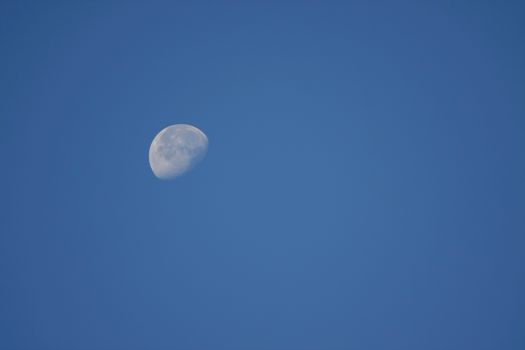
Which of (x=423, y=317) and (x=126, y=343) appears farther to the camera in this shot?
(x=126, y=343)

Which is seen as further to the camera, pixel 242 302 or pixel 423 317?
pixel 242 302

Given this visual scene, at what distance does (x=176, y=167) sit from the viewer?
586 cm

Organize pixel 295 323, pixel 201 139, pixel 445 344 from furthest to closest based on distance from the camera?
pixel 201 139 → pixel 295 323 → pixel 445 344

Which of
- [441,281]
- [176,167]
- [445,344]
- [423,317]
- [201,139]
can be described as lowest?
[445,344]

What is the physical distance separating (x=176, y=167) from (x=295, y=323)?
3.28m

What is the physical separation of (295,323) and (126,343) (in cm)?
288

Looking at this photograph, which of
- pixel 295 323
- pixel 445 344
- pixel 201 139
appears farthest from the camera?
pixel 201 139

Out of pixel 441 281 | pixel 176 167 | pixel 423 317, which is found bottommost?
pixel 423 317

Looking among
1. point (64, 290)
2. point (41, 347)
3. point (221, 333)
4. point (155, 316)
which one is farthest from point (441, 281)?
point (41, 347)

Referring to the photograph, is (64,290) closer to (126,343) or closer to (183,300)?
(126,343)

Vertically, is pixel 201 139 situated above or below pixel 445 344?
above

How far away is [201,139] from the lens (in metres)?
6.20

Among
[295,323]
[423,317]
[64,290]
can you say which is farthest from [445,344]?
[64,290]

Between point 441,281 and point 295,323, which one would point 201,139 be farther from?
point 441,281
